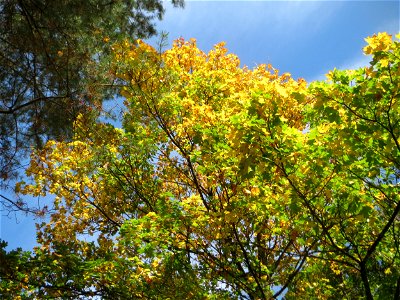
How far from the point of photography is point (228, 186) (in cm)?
567

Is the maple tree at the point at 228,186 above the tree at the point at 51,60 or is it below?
below

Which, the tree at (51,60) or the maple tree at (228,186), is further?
the tree at (51,60)

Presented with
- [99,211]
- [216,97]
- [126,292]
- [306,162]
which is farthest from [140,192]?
[306,162]

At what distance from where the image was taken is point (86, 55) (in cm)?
684

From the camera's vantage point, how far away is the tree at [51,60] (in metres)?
6.35

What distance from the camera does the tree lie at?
20.8 ft

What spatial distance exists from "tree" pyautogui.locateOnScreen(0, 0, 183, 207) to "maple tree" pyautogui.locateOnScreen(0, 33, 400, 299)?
53cm

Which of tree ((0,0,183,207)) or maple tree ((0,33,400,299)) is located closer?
maple tree ((0,33,400,299))

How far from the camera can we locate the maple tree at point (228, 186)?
398 cm

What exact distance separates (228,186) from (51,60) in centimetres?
395

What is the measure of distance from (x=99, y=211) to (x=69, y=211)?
32.9 inches

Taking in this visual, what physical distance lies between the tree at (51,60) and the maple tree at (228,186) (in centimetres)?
53

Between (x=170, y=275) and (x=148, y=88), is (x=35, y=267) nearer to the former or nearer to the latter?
(x=170, y=275)

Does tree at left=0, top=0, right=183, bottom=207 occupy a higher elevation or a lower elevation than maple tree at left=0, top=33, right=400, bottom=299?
higher
